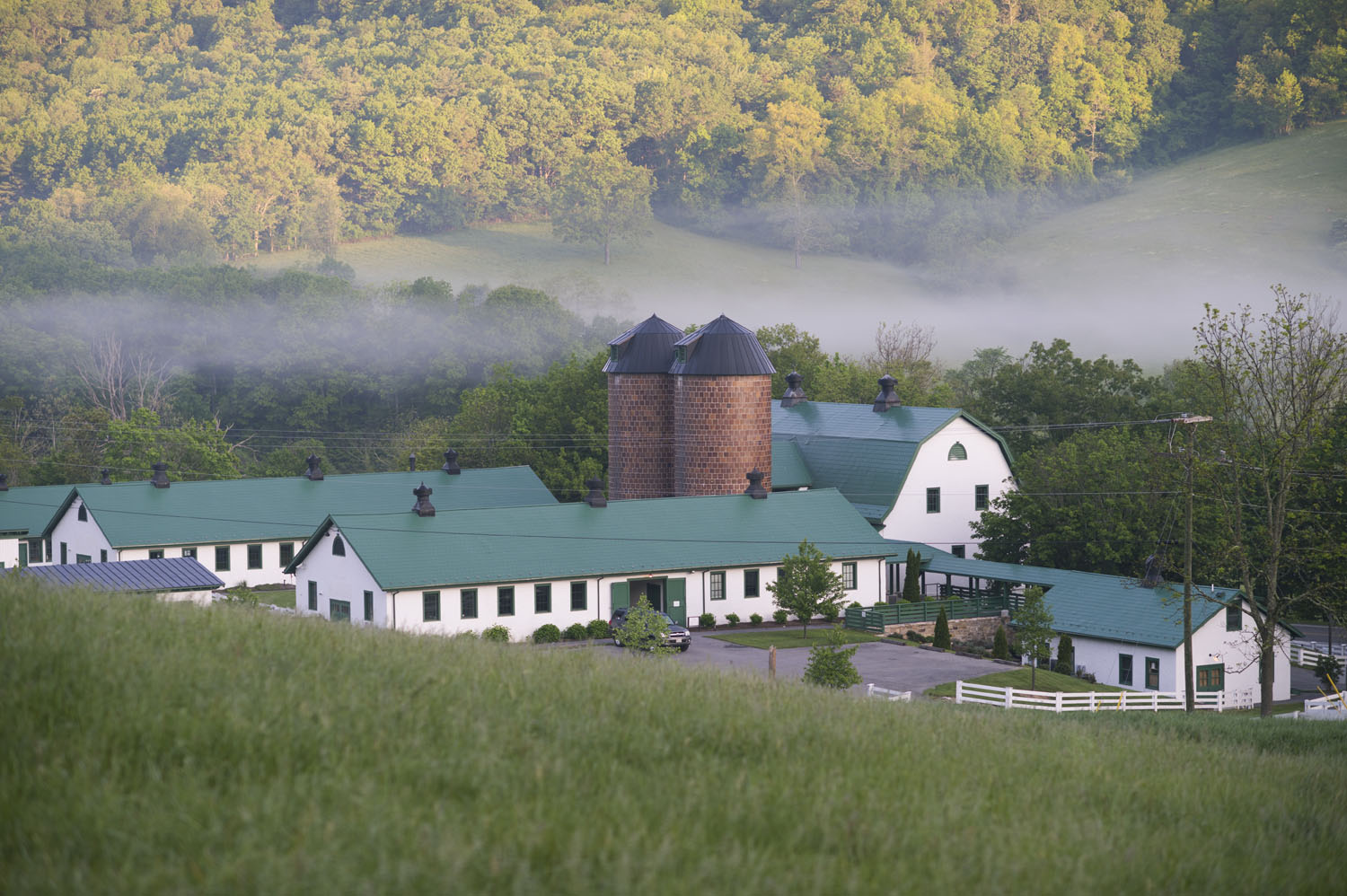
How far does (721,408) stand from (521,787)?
44.3m

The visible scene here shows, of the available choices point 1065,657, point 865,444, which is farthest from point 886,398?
point 1065,657

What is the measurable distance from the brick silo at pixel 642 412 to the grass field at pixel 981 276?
109 meters

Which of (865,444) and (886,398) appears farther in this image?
(886,398)

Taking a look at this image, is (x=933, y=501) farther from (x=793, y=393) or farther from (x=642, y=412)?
(x=642, y=412)

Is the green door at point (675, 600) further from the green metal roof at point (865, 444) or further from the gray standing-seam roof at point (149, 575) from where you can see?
the gray standing-seam roof at point (149, 575)

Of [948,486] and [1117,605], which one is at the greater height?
[948,486]

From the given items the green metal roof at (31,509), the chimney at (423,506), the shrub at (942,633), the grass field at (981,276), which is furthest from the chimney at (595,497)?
the grass field at (981,276)

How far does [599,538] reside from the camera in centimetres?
4769

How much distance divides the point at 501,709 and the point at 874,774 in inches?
127

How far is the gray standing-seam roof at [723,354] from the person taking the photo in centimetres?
5366

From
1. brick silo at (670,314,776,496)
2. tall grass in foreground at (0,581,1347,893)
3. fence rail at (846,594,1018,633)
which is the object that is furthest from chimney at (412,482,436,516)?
tall grass in foreground at (0,581,1347,893)

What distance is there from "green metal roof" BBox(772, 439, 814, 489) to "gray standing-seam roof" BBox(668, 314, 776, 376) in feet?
24.7

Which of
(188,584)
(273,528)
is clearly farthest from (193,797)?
Answer: (273,528)

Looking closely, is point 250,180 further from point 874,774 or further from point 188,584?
point 874,774
